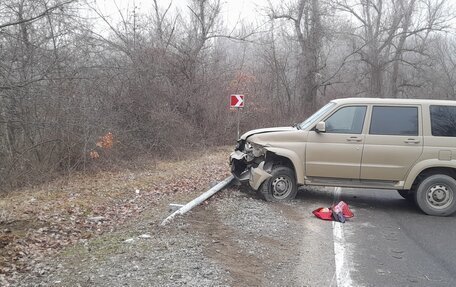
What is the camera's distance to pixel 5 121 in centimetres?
962

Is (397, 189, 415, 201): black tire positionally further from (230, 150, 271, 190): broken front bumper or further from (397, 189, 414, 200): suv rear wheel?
(230, 150, 271, 190): broken front bumper

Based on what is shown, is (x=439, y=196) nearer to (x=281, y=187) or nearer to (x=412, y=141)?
(x=412, y=141)

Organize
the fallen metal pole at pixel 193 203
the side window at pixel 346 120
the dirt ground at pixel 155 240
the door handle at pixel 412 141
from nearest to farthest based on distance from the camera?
1. the dirt ground at pixel 155 240
2. the fallen metal pole at pixel 193 203
3. the door handle at pixel 412 141
4. the side window at pixel 346 120

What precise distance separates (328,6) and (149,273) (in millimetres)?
31216

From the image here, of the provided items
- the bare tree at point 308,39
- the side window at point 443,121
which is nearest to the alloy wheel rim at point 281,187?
the side window at point 443,121

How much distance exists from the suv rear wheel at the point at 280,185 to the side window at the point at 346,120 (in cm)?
118

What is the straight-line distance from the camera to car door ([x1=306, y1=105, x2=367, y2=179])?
8.94m

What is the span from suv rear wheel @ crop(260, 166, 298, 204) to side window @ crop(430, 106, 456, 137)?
2898 mm

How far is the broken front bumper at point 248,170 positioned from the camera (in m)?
9.01

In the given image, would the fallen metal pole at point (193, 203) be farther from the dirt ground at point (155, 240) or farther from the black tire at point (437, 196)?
the black tire at point (437, 196)

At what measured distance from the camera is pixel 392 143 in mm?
8891

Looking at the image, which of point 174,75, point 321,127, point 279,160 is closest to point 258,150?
point 279,160

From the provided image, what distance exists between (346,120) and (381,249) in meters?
3.23

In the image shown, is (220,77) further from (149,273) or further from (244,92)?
(149,273)
